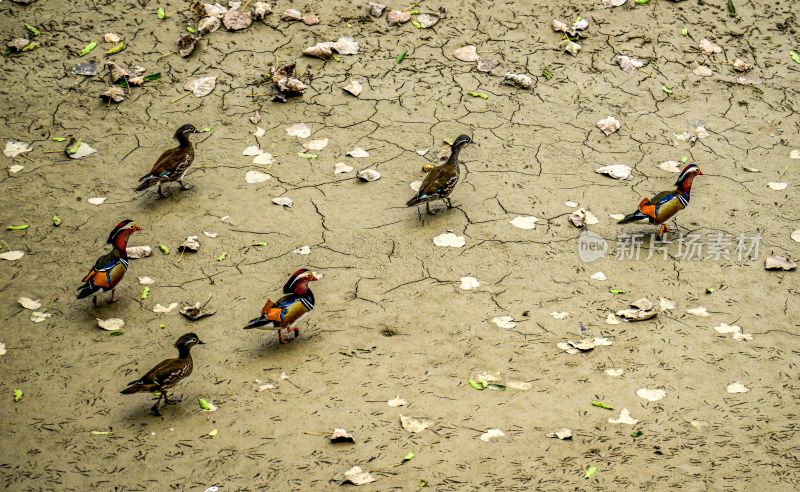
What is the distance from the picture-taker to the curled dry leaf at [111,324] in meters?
6.39

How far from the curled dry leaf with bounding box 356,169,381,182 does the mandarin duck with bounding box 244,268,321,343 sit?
2063mm

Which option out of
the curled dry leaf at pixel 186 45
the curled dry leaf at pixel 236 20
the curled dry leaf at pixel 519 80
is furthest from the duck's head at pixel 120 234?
the curled dry leaf at pixel 519 80

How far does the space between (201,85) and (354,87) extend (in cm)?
181

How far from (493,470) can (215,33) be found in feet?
22.8

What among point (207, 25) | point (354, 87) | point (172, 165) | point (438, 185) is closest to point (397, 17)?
point (354, 87)

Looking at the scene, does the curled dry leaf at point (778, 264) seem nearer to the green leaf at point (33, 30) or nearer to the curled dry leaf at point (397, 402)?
the curled dry leaf at point (397, 402)

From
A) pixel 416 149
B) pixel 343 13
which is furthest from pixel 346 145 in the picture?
pixel 343 13

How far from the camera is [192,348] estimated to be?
623 centimetres

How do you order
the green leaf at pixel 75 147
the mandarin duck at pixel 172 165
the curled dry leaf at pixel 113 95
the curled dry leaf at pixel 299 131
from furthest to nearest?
the curled dry leaf at pixel 113 95 → the curled dry leaf at pixel 299 131 → the green leaf at pixel 75 147 → the mandarin duck at pixel 172 165

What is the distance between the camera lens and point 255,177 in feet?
26.8

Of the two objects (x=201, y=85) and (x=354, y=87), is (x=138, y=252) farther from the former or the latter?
(x=354, y=87)

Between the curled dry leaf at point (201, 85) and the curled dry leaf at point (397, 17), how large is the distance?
241 cm

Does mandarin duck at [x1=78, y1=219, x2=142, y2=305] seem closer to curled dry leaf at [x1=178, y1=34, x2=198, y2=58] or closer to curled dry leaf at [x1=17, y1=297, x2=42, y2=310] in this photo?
curled dry leaf at [x1=17, y1=297, x2=42, y2=310]

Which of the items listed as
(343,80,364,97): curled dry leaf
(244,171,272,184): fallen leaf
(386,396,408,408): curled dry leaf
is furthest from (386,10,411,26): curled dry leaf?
(386,396,408,408): curled dry leaf
